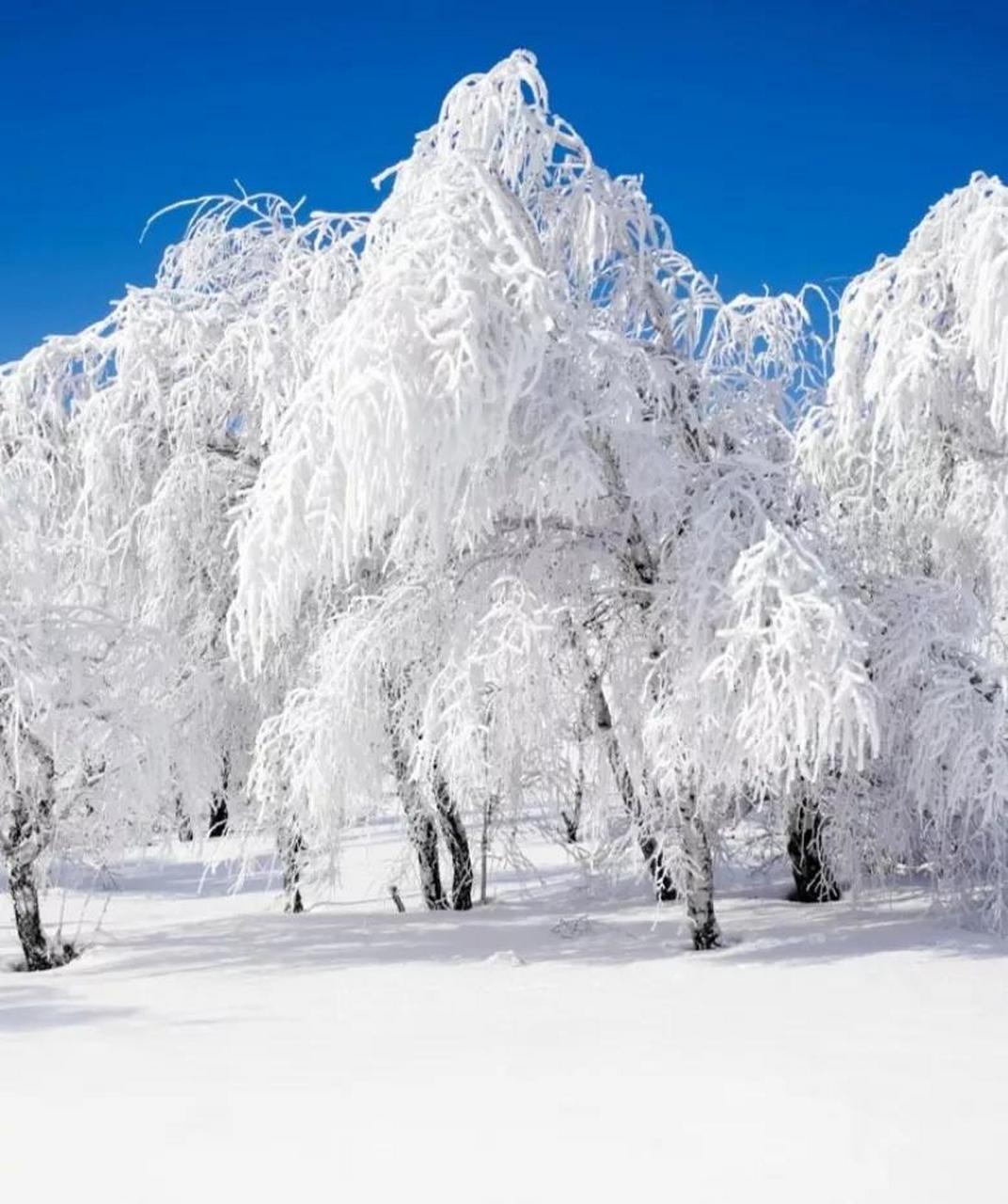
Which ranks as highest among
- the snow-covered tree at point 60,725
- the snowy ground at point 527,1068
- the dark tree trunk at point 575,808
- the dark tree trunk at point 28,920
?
the snow-covered tree at point 60,725

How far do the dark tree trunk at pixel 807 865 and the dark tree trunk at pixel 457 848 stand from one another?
2.81 metres

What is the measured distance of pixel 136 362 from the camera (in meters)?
10.9

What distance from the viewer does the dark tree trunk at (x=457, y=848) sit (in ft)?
36.4

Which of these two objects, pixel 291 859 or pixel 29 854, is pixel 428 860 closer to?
pixel 291 859

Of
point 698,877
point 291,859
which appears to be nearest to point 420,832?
point 291,859

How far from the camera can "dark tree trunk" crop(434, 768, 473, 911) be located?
436 inches

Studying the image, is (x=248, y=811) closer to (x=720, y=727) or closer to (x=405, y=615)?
(x=405, y=615)

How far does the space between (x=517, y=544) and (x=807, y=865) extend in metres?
4.24

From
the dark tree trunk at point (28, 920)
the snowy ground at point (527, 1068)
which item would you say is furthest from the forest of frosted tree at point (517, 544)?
the snowy ground at point (527, 1068)

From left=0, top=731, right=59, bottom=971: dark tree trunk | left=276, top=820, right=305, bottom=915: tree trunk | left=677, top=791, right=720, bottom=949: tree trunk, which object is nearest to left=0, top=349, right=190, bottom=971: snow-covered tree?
left=0, top=731, right=59, bottom=971: dark tree trunk

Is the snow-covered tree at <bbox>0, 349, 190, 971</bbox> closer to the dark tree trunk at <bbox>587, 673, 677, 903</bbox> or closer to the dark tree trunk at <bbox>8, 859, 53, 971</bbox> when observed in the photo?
the dark tree trunk at <bbox>8, 859, 53, 971</bbox>

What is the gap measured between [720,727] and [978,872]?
251 centimetres

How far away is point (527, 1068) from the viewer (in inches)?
221

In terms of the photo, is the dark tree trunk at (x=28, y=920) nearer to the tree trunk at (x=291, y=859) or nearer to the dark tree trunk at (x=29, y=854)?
the dark tree trunk at (x=29, y=854)
